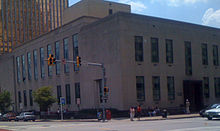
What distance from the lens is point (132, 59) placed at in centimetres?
4475

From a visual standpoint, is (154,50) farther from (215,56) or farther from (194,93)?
(215,56)

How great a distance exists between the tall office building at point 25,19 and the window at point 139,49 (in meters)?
66.7

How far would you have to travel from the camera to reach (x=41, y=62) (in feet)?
215

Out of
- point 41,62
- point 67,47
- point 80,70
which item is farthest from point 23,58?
point 80,70

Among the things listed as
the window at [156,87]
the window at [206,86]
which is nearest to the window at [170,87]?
the window at [156,87]

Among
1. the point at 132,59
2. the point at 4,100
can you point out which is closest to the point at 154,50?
the point at 132,59

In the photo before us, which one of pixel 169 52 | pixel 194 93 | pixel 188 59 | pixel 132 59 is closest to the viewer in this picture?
pixel 132 59

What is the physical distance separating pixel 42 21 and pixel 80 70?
206ft

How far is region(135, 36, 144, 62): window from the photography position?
1793 inches

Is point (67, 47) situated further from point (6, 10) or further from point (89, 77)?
point (6, 10)

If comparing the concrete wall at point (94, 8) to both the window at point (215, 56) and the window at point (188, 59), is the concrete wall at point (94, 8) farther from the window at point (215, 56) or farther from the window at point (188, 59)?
the window at point (215, 56)

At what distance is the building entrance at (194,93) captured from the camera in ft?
165

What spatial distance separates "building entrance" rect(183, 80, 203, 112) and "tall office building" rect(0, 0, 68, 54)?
68.5m

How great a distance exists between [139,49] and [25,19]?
71.8 m
